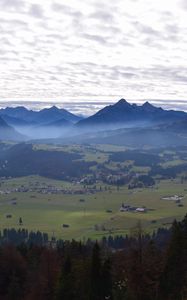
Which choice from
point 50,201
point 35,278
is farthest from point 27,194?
point 35,278

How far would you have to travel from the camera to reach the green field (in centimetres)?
11962

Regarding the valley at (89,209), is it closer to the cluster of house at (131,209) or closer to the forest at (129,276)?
the cluster of house at (131,209)

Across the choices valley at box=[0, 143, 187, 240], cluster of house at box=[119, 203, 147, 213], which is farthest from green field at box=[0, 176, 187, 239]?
cluster of house at box=[119, 203, 147, 213]

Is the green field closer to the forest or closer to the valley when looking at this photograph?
the valley

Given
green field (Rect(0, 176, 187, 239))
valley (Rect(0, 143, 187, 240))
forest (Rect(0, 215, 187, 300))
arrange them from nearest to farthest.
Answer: forest (Rect(0, 215, 187, 300))
green field (Rect(0, 176, 187, 239))
valley (Rect(0, 143, 187, 240))

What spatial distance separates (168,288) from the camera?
1378 inches

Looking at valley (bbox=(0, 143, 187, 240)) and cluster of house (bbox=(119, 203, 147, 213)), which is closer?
valley (bbox=(0, 143, 187, 240))

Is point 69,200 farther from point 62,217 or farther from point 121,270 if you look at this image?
point 121,270

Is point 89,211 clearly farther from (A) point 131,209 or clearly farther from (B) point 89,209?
(A) point 131,209

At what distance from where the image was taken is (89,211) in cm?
14612

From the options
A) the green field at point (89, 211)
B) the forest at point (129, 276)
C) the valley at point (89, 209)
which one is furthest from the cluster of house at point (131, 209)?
the forest at point (129, 276)

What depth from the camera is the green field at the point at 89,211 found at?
392 feet

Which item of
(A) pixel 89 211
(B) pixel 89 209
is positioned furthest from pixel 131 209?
(B) pixel 89 209

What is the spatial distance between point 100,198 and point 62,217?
3795 cm
